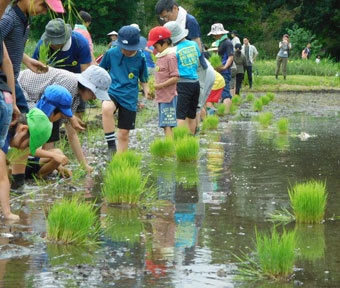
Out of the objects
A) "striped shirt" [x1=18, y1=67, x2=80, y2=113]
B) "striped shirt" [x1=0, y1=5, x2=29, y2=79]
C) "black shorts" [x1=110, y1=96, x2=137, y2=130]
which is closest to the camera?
"striped shirt" [x1=0, y1=5, x2=29, y2=79]

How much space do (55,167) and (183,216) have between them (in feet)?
5.71

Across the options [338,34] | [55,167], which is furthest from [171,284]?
[338,34]

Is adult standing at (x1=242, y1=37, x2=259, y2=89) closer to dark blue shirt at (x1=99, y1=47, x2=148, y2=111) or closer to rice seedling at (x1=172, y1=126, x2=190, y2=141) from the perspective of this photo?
rice seedling at (x1=172, y1=126, x2=190, y2=141)

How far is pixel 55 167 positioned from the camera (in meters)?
6.79

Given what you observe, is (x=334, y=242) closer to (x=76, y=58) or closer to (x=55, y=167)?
(x=55, y=167)

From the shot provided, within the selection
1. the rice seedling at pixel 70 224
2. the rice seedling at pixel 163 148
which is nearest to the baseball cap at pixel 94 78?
the rice seedling at pixel 163 148

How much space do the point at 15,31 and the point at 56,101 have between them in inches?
27.3

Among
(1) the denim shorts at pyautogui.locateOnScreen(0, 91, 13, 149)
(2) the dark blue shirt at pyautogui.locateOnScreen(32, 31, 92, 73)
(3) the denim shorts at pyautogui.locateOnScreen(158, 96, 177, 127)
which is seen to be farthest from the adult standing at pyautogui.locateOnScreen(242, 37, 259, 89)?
(1) the denim shorts at pyautogui.locateOnScreen(0, 91, 13, 149)

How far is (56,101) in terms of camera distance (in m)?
5.90

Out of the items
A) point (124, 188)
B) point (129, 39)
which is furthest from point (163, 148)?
point (124, 188)

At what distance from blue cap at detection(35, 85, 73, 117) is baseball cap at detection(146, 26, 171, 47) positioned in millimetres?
2960

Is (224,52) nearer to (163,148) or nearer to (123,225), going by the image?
(163,148)

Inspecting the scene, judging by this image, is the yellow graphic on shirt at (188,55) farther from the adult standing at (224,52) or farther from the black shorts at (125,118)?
the adult standing at (224,52)

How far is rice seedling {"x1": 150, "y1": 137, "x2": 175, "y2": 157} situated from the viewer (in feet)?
28.2
